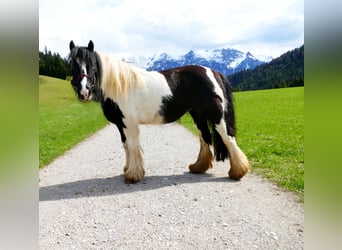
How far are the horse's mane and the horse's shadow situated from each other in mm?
1421

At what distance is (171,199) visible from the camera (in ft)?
13.6

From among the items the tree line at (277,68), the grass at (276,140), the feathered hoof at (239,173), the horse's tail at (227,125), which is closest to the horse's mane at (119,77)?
the tree line at (277,68)

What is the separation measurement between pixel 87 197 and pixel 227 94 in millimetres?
2699

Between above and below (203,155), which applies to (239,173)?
below

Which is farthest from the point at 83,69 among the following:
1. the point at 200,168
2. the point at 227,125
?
the point at 200,168

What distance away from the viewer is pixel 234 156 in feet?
16.0

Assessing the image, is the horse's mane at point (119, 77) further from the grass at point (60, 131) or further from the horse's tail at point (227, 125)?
the horse's tail at point (227, 125)

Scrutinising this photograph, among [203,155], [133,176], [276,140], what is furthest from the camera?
[276,140]

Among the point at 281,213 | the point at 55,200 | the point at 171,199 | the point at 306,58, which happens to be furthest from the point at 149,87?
the point at 306,58

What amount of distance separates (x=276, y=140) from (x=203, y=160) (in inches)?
148

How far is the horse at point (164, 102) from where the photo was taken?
458cm

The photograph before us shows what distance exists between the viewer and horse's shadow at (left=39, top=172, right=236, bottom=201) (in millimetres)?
4473

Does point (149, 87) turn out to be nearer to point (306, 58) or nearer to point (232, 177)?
point (232, 177)

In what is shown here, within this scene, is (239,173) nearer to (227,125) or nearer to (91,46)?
(227,125)
